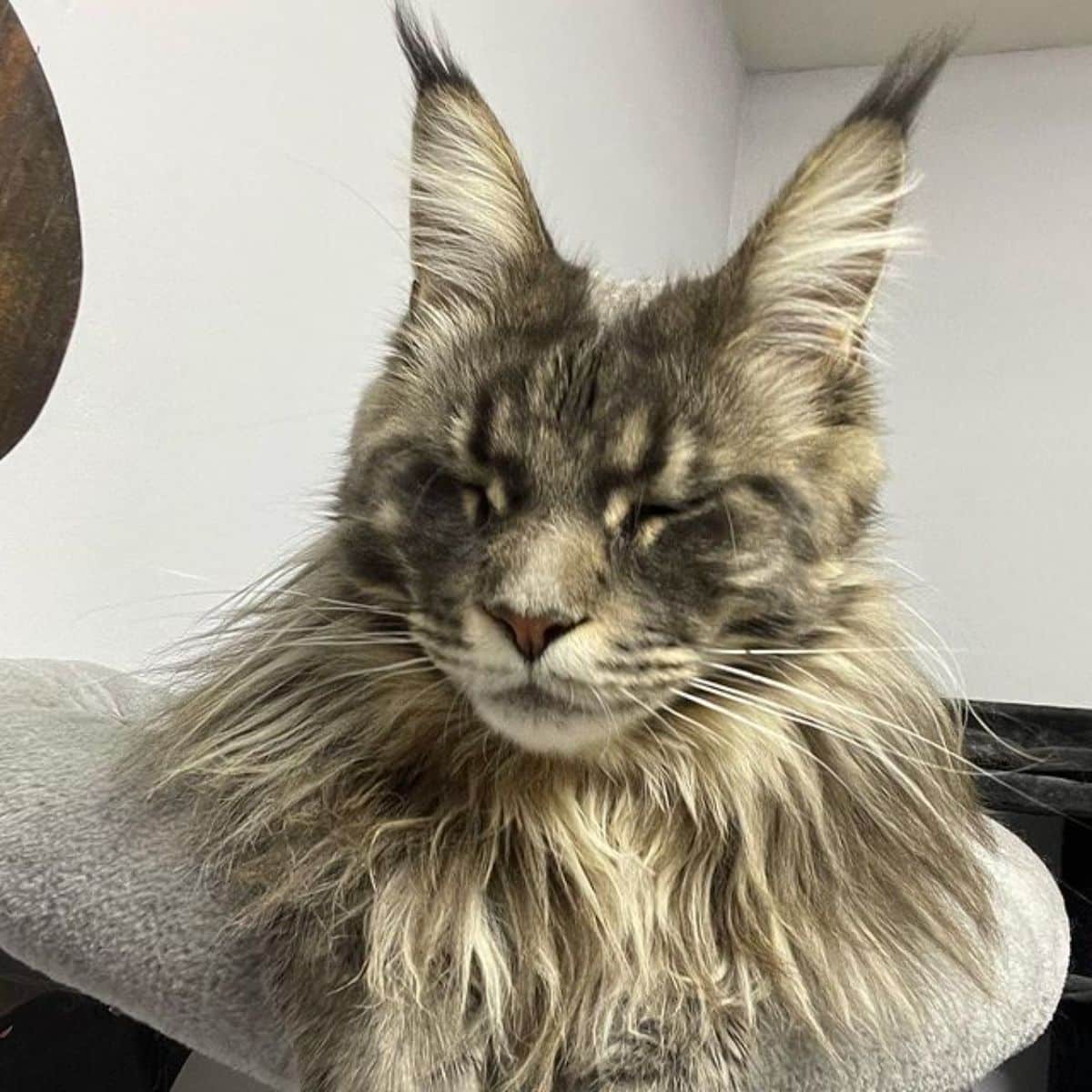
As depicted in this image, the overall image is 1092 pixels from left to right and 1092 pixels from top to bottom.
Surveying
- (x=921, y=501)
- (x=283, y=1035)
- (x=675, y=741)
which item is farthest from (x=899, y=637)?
(x=921, y=501)

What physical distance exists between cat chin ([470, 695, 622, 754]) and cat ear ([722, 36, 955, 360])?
0.31 m

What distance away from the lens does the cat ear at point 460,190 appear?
0.87m

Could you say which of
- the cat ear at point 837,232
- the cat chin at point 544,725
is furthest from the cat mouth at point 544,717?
the cat ear at point 837,232

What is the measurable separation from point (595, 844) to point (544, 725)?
0.40 feet

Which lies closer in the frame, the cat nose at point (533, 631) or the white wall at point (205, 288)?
the cat nose at point (533, 631)

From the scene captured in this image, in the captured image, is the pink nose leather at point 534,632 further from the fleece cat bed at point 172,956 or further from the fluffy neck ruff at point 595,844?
the fleece cat bed at point 172,956

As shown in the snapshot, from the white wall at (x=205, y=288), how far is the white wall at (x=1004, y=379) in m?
1.38

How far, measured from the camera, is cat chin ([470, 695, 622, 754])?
2.35 ft

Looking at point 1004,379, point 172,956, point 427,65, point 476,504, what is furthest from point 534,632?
point 1004,379

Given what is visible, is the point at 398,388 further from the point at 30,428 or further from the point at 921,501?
the point at 921,501

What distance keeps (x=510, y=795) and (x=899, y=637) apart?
1.06 feet

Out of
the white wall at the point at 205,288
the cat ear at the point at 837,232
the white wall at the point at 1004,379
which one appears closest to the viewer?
the cat ear at the point at 837,232

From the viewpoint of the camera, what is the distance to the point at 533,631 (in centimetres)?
69

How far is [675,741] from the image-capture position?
2.61 feet
